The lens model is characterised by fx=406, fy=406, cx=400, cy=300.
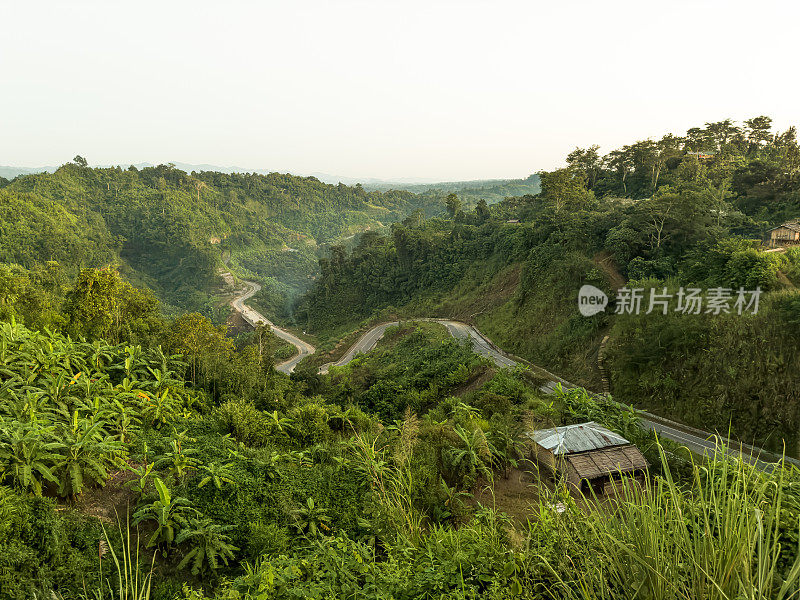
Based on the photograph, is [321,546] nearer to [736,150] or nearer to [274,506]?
[274,506]

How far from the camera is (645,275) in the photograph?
25594 mm

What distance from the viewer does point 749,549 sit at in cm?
199

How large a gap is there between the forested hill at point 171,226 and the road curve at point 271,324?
14.8ft

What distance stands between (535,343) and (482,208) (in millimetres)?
34564

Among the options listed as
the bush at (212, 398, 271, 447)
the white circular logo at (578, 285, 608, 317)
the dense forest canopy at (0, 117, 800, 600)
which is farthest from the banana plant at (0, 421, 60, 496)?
the white circular logo at (578, 285, 608, 317)

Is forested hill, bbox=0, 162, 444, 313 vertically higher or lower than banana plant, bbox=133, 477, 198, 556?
higher

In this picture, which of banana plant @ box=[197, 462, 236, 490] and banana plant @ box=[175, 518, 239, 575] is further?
banana plant @ box=[197, 462, 236, 490]

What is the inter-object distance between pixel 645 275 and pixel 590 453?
762 inches

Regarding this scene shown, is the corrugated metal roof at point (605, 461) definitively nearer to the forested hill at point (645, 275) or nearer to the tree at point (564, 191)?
the forested hill at point (645, 275)

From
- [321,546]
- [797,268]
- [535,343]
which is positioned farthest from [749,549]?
[535,343]

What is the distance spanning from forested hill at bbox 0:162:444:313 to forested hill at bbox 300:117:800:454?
116 feet

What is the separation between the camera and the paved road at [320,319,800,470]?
48.5 ft
